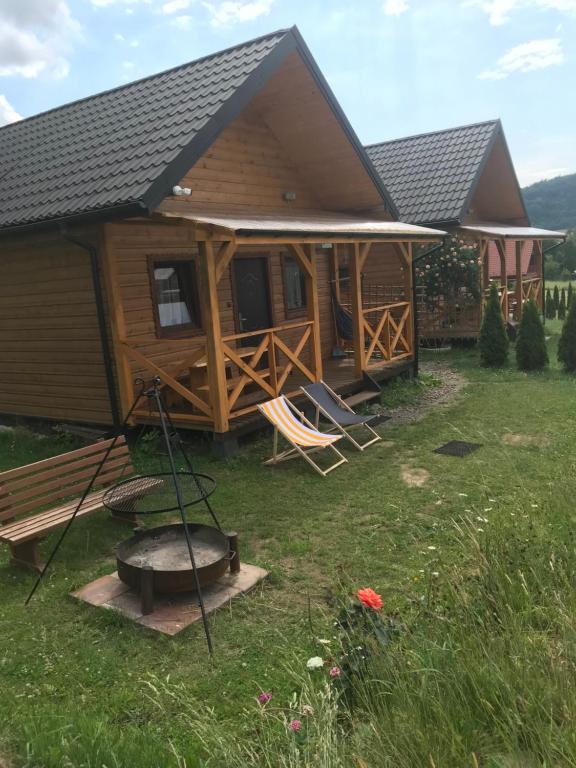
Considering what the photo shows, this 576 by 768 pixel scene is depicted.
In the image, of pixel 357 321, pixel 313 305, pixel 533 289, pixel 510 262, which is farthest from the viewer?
pixel 510 262

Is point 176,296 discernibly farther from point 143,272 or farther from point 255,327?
point 255,327

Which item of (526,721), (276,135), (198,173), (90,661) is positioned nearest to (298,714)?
(526,721)

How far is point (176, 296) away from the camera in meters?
9.07

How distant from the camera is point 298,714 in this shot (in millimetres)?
2719

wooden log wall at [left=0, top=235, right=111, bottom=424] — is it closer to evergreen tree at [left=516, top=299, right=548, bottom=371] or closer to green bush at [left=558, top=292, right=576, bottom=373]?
evergreen tree at [left=516, top=299, right=548, bottom=371]

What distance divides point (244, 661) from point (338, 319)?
383 inches

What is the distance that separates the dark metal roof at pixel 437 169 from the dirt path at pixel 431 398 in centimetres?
488

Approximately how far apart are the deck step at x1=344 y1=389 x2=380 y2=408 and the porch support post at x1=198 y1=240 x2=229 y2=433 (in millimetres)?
2666

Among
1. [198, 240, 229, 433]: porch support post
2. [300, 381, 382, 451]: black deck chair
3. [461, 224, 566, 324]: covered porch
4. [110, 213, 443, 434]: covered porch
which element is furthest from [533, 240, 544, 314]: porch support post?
[198, 240, 229, 433]: porch support post

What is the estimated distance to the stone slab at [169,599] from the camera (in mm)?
3889

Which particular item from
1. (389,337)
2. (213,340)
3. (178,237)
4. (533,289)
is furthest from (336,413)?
(533,289)

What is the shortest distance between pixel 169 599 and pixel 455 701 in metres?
2.20

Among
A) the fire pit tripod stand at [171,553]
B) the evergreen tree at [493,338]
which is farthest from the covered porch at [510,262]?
the fire pit tripod stand at [171,553]

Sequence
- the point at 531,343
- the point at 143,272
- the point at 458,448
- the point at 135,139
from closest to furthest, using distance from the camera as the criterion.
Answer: the point at 458,448 < the point at 135,139 < the point at 143,272 < the point at 531,343
